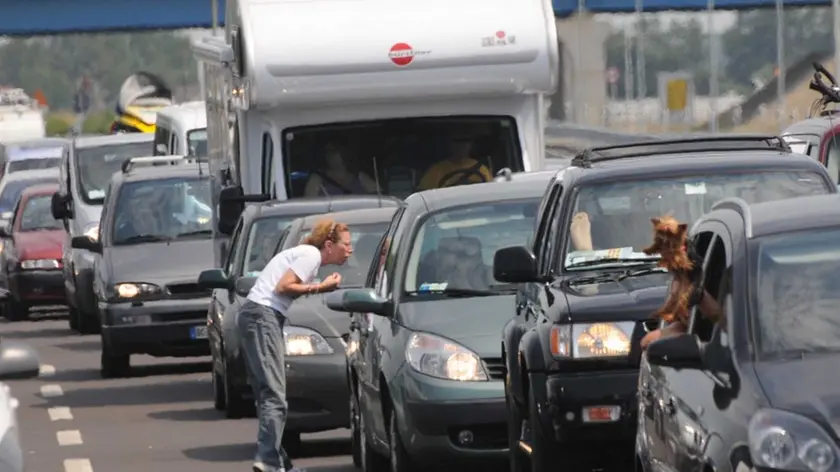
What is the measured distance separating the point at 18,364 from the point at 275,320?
193 inches

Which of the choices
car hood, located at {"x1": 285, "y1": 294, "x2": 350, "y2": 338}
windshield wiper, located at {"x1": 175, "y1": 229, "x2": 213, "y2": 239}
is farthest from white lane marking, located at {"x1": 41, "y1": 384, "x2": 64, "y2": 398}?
car hood, located at {"x1": 285, "y1": 294, "x2": 350, "y2": 338}

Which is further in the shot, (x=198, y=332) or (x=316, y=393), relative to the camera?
(x=198, y=332)

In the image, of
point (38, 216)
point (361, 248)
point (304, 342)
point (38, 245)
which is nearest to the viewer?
point (304, 342)

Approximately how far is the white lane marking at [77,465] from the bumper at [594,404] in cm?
527

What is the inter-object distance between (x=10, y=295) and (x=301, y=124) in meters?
15.0

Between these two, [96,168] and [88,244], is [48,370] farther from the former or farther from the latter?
[96,168]

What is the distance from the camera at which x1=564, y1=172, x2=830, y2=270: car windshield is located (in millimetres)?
11734

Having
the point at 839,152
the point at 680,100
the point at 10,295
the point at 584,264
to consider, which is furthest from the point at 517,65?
the point at 680,100

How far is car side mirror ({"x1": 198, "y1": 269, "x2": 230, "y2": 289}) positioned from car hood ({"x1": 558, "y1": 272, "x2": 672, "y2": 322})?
20.7ft

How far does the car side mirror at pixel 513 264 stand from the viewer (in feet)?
37.0

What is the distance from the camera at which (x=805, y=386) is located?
7480 mm

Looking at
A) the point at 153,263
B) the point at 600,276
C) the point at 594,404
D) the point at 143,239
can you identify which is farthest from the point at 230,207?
the point at 594,404

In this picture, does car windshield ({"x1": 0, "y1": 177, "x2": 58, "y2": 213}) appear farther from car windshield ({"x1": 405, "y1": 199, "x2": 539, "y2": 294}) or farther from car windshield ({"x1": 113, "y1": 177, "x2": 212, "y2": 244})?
car windshield ({"x1": 405, "y1": 199, "x2": 539, "y2": 294})

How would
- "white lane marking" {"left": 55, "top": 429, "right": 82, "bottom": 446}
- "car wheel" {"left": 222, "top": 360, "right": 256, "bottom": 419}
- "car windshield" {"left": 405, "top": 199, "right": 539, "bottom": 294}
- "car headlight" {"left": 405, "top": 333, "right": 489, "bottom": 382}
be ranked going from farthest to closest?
"car wheel" {"left": 222, "top": 360, "right": 256, "bottom": 419} → "white lane marking" {"left": 55, "top": 429, "right": 82, "bottom": 446} → "car windshield" {"left": 405, "top": 199, "right": 539, "bottom": 294} → "car headlight" {"left": 405, "top": 333, "right": 489, "bottom": 382}
